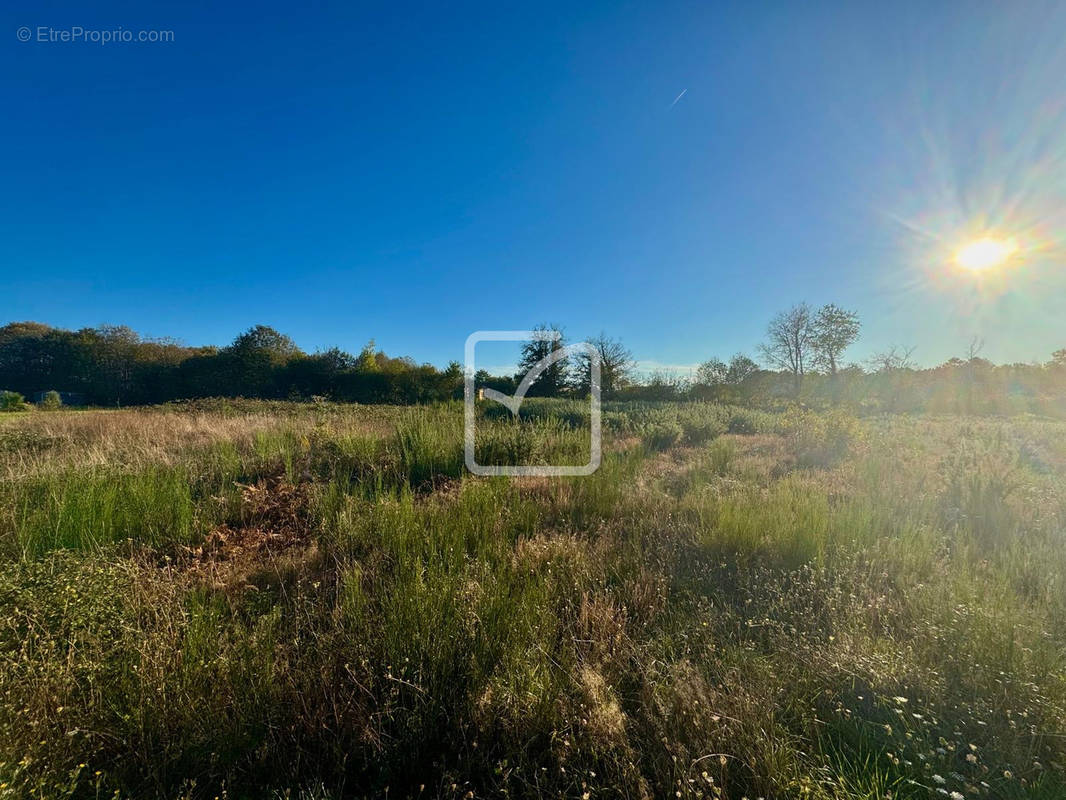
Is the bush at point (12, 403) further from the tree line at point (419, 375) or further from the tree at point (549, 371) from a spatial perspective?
the tree at point (549, 371)

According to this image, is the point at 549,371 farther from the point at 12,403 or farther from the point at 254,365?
the point at 12,403

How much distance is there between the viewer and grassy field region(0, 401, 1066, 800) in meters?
1.38

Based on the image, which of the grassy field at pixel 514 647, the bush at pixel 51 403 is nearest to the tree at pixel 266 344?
the bush at pixel 51 403

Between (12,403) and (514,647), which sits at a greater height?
(12,403)

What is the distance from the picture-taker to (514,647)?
182 centimetres

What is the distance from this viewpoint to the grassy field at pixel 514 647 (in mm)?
1380

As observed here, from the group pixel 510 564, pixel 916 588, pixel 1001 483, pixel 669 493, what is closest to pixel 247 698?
pixel 510 564

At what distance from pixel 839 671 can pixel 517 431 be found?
4820 mm

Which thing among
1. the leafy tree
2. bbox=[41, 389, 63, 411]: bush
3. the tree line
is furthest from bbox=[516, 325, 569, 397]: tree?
bbox=[41, 389, 63, 411]: bush

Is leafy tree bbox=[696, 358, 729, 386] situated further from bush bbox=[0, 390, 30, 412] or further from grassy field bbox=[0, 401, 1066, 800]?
bush bbox=[0, 390, 30, 412]

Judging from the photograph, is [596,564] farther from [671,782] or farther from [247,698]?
[247,698]

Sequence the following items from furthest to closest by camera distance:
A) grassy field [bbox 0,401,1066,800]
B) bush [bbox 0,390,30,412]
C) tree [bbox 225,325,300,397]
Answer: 1. tree [bbox 225,325,300,397]
2. bush [bbox 0,390,30,412]
3. grassy field [bbox 0,401,1066,800]

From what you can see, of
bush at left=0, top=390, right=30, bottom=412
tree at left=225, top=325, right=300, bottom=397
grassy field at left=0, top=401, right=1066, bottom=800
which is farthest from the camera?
tree at left=225, top=325, right=300, bottom=397

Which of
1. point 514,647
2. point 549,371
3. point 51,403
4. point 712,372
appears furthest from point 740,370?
point 51,403
